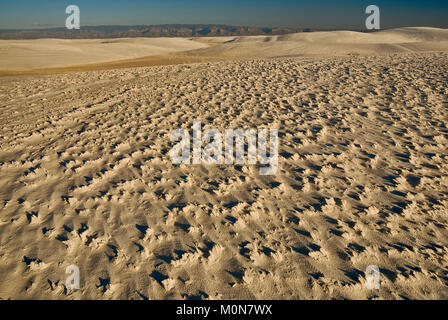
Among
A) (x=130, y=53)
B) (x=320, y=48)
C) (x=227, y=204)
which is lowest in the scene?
(x=227, y=204)

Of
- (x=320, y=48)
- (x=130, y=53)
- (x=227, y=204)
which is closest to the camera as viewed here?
(x=227, y=204)

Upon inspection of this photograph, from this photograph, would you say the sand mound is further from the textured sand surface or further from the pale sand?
the textured sand surface

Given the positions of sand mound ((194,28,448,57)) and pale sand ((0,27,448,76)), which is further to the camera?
sand mound ((194,28,448,57))

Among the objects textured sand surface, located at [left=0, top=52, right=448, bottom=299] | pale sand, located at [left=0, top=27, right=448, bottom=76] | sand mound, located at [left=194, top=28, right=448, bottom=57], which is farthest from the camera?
sand mound, located at [left=194, top=28, right=448, bottom=57]

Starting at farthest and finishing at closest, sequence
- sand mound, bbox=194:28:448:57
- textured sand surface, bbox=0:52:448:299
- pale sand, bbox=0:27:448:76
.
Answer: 1. sand mound, bbox=194:28:448:57
2. pale sand, bbox=0:27:448:76
3. textured sand surface, bbox=0:52:448:299

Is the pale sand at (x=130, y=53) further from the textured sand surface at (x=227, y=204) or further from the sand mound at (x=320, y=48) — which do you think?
the textured sand surface at (x=227, y=204)

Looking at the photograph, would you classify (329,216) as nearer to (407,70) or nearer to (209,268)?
(209,268)

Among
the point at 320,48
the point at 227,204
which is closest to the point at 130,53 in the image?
the point at 320,48

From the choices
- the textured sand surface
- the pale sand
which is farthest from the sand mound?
the textured sand surface

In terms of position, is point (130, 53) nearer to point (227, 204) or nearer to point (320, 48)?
point (320, 48)

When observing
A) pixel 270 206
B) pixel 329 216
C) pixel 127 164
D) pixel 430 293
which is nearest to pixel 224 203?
pixel 270 206
